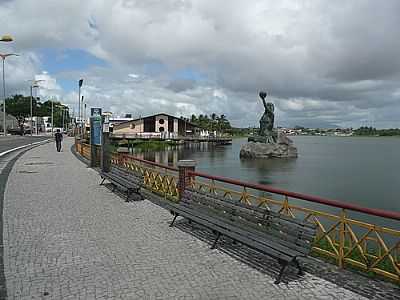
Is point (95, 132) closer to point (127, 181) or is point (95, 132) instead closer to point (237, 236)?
point (127, 181)

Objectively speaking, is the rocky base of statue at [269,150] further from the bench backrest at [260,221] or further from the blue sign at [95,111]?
the bench backrest at [260,221]

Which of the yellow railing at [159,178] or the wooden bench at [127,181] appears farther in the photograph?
the yellow railing at [159,178]

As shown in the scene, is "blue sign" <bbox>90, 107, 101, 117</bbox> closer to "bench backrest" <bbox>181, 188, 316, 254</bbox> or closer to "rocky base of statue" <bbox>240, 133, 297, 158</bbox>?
"bench backrest" <bbox>181, 188, 316, 254</bbox>

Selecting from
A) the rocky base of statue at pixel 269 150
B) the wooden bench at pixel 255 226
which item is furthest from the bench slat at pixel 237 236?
the rocky base of statue at pixel 269 150

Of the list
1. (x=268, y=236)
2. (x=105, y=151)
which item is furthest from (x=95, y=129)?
(x=268, y=236)

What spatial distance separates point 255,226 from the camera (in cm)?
631

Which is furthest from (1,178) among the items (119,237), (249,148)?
(249,148)

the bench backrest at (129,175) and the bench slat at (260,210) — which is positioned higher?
the bench slat at (260,210)

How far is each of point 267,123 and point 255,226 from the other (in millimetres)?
58163

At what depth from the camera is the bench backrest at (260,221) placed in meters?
5.46

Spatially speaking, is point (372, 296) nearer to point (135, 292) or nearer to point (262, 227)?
point (262, 227)

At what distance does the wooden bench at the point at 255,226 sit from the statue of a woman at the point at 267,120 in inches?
2175

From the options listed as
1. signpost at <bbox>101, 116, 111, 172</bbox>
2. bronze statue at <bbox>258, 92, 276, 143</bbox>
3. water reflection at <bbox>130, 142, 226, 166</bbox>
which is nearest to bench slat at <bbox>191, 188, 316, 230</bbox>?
signpost at <bbox>101, 116, 111, 172</bbox>

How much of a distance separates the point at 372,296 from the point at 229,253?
2.22 metres
